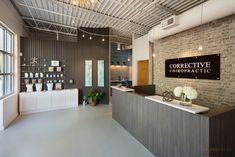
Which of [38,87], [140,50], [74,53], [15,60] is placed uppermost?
[140,50]

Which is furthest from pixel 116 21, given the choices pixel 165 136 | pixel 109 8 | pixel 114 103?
pixel 165 136

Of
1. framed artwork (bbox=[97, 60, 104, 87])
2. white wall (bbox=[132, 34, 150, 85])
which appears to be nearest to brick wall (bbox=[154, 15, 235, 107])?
white wall (bbox=[132, 34, 150, 85])

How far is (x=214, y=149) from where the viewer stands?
2.03 m

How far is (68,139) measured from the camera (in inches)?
146

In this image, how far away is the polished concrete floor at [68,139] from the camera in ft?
10.1

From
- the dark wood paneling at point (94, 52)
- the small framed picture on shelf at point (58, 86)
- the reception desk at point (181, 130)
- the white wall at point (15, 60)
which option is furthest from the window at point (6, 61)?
the reception desk at point (181, 130)

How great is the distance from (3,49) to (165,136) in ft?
17.5

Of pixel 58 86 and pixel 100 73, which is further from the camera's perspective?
pixel 100 73

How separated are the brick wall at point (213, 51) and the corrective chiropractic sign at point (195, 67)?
12 centimetres

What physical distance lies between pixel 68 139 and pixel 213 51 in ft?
14.5

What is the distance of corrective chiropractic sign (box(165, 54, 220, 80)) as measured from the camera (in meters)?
4.04

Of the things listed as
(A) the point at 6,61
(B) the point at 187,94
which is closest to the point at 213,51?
(B) the point at 187,94

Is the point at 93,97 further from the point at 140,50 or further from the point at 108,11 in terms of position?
the point at 108,11

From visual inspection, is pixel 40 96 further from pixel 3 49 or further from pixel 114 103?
pixel 114 103
